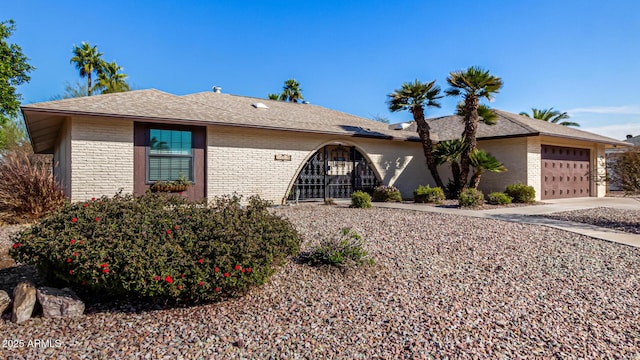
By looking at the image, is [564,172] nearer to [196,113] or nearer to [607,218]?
[607,218]

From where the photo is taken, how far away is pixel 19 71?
21344mm

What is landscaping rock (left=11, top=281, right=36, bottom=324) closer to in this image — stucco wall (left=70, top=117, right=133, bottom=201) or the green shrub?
stucco wall (left=70, top=117, right=133, bottom=201)

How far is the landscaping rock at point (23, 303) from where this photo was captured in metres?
3.18

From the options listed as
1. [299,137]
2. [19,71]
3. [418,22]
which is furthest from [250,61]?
[19,71]

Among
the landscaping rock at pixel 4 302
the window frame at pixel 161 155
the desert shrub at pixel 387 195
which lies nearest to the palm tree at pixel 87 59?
the window frame at pixel 161 155

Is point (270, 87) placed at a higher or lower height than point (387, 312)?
higher

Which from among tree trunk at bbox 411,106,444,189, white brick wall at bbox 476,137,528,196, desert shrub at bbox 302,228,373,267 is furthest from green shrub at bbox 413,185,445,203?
desert shrub at bbox 302,228,373,267

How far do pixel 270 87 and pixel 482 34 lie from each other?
71.5 feet

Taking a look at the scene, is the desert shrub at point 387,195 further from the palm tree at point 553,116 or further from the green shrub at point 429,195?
the palm tree at point 553,116

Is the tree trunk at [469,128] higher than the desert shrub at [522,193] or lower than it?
higher

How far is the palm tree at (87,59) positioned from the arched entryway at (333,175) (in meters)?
21.8

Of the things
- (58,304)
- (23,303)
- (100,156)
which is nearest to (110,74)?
(100,156)

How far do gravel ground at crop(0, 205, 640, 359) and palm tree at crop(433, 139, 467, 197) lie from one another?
9126 millimetres

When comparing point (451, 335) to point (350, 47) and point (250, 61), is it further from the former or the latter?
point (250, 61)
